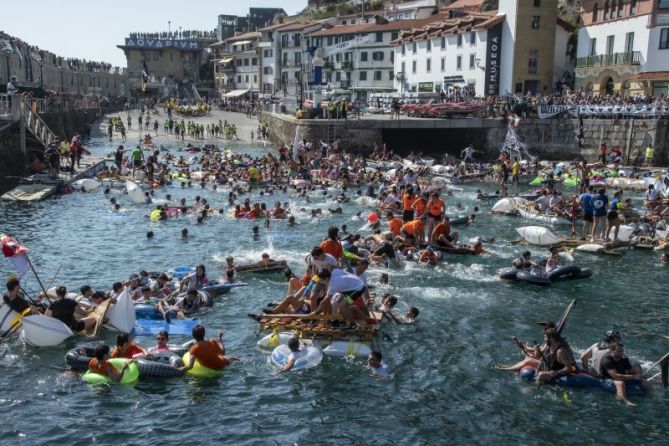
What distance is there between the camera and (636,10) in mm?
49656

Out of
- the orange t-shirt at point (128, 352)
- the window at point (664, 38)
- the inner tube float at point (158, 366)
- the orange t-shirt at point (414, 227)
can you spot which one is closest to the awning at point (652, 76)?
the window at point (664, 38)

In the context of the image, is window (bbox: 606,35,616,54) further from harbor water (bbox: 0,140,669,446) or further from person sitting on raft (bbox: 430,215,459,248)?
person sitting on raft (bbox: 430,215,459,248)

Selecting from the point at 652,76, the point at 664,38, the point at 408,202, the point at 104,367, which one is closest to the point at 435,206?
the point at 408,202

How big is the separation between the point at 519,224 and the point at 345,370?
17199mm

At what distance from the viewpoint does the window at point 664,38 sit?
47.4 metres

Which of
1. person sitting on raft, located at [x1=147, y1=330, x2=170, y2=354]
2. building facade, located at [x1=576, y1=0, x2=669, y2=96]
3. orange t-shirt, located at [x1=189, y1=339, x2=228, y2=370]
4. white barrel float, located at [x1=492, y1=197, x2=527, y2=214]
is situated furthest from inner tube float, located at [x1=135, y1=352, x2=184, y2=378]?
building facade, located at [x1=576, y1=0, x2=669, y2=96]

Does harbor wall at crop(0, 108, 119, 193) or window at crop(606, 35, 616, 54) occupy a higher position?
window at crop(606, 35, 616, 54)

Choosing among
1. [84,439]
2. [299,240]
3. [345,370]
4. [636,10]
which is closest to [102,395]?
[84,439]

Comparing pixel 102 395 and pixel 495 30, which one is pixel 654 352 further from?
pixel 495 30

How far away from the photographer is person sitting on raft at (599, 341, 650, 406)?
481 inches

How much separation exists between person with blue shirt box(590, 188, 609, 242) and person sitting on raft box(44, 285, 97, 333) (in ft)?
56.7

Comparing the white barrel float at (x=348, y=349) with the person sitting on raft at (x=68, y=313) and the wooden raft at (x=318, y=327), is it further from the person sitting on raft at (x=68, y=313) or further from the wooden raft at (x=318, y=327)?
the person sitting on raft at (x=68, y=313)

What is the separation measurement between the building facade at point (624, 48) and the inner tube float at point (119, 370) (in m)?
45.4

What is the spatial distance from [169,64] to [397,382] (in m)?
124
